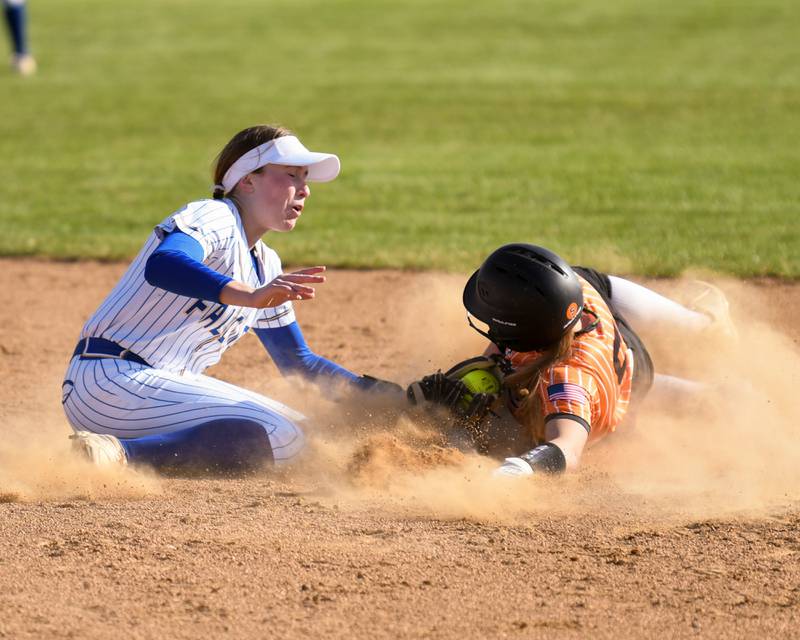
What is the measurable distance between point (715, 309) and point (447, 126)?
9.20 meters

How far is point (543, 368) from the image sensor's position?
203 inches

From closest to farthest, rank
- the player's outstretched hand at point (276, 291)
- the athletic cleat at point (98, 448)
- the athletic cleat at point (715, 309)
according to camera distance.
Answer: the player's outstretched hand at point (276, 291), the athletic cleat at point (98, 448), the athletic cleat at point (715, 309)

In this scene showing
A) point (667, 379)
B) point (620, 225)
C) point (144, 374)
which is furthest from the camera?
point (620, 225)

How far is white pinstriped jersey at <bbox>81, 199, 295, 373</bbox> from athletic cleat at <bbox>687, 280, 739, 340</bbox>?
8.00 ft

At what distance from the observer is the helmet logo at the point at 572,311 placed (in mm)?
5047

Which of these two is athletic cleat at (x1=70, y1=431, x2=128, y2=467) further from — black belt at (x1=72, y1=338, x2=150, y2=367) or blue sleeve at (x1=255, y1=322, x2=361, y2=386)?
blue sleeve at (x1=255, y1=322, x2=361, y2=386)

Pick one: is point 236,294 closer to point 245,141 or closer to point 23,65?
point 245,141

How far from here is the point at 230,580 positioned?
13.0 ft

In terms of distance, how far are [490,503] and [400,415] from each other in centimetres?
98

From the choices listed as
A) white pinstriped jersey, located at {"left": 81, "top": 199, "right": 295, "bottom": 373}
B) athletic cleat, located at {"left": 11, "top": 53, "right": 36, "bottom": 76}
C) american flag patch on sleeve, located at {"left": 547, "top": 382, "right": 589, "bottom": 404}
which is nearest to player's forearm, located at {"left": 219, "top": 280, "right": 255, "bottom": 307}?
white pinstriped jersey, located at {"left": 81, "top": 199, "right": 295, "bottom": 373}

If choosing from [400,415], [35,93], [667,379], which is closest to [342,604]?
[400,415]

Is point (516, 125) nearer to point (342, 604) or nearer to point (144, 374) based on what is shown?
point (144, 374)

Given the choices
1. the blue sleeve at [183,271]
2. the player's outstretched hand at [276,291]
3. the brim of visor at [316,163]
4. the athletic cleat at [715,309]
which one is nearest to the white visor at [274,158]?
the brim of visor at [316,163]

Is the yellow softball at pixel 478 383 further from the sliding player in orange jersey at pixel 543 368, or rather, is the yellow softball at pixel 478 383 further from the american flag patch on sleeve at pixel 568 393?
the american flag patch on sleeve at pixel 568 393
